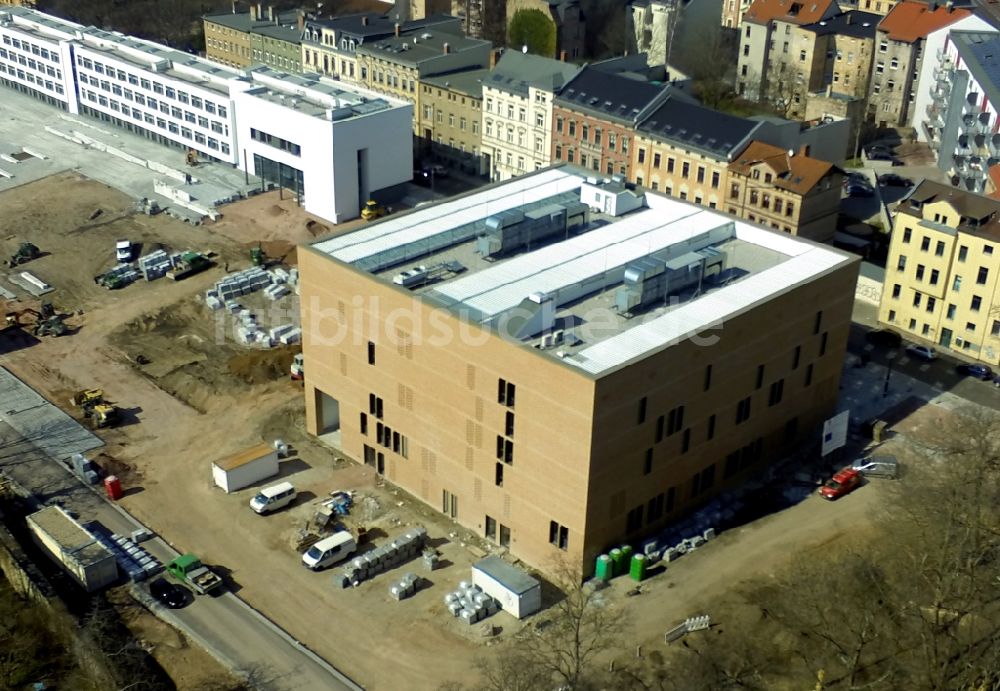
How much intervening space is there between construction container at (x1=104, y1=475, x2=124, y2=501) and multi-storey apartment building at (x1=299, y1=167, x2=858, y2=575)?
12600mm

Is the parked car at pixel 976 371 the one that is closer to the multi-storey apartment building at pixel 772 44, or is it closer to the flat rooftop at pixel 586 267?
the flat rooftop at pixel 586 267

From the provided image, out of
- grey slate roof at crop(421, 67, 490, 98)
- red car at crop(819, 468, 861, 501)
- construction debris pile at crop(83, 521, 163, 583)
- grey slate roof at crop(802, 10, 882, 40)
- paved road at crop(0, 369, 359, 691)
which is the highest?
grey slate roof at crop(802, 10, 882, 40)

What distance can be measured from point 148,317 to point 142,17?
88372 mm

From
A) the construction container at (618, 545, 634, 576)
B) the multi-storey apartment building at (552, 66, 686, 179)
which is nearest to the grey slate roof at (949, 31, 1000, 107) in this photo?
the multi-storey apartment building at (552, 66, 686, 179)

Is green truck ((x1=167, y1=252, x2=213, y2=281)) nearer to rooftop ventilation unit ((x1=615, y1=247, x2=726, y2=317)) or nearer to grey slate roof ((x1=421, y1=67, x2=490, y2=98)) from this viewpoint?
grey slate roof ((x1=421, y1=67, x2=490, y2=98))

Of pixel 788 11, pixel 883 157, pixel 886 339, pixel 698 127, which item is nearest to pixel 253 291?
pixel 698 127

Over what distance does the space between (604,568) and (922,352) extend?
35.8 meters

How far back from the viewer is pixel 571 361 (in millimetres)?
58344

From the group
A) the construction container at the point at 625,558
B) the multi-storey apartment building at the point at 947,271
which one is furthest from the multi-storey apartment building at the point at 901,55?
the construction container at the point at 625,558

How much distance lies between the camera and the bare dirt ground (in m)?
58.1

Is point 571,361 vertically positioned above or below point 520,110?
below

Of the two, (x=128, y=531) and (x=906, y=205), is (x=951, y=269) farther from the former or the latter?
(x=128, y=531)

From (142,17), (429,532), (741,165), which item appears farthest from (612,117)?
(142,17)

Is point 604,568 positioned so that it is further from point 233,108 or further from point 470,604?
point 233,108
